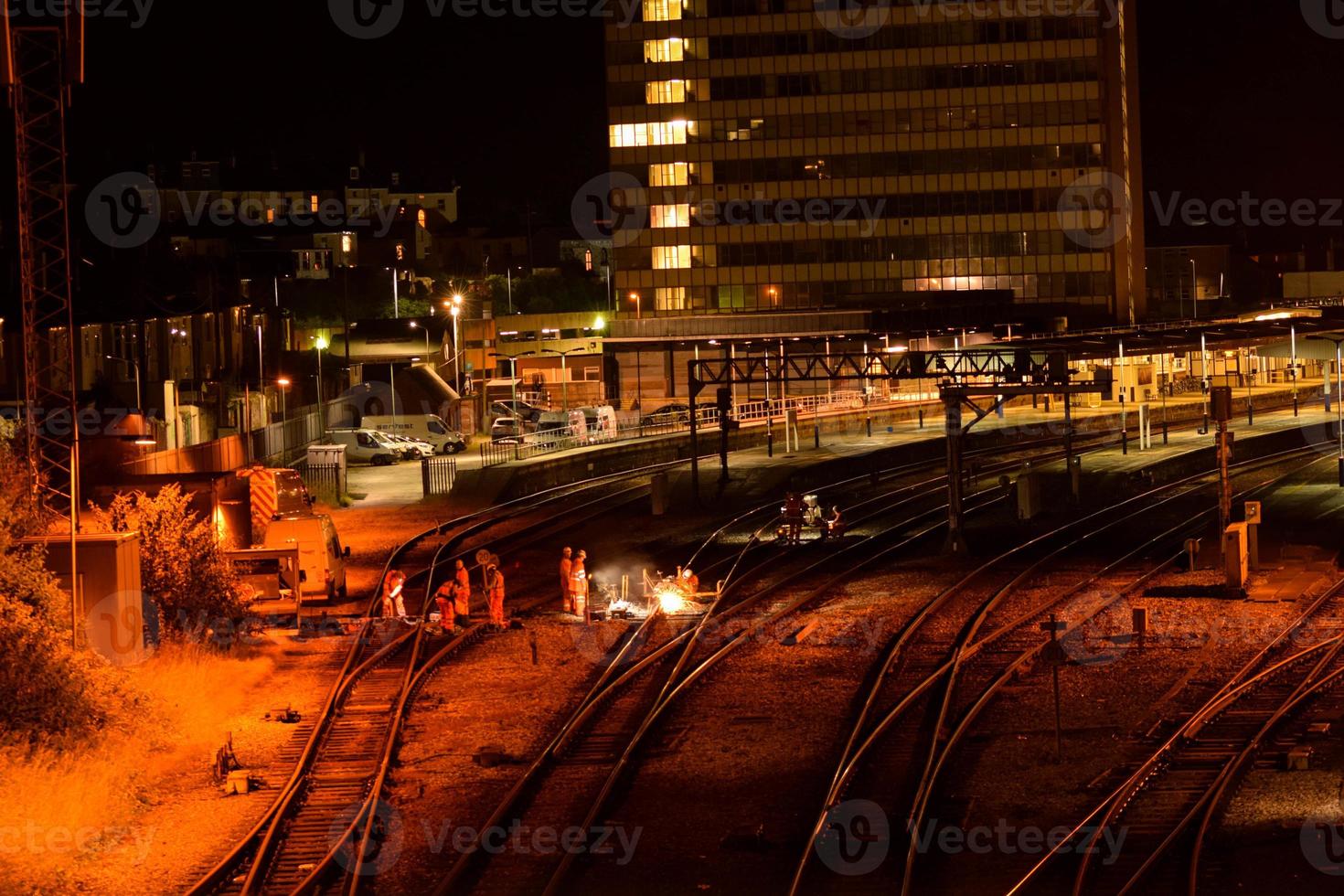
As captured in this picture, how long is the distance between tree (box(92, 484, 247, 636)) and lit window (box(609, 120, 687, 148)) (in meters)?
64.5

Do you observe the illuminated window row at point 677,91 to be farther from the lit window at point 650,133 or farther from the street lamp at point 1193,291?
the street lamp at point 1193,291

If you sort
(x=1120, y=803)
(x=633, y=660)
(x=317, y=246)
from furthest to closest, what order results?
(x=317, y=246), (x=633, y=660), (x=1120, y=803)

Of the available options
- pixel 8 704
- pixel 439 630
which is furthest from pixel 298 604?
pixel 8 704

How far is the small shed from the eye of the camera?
17.4 meters

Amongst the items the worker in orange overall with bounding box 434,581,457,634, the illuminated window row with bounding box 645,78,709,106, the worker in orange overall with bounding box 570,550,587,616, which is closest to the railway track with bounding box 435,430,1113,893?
the worker in orange overall with bounding box 570,550,587,616

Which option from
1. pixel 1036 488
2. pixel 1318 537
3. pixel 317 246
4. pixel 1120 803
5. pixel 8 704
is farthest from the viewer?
pixel 317 246

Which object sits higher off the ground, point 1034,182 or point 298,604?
point 1034,182

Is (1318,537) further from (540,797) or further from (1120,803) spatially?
(540,797)

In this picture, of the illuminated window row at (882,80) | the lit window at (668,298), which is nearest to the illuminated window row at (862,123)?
the illuminated window row at (882,80)

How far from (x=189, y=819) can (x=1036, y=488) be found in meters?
24.0

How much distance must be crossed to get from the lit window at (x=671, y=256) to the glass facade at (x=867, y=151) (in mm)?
101

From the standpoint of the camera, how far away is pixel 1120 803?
12.9m

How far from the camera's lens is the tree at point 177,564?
65.0 ft

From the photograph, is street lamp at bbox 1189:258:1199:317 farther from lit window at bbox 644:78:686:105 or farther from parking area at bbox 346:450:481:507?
parking area at bbox 346:450:481:507
